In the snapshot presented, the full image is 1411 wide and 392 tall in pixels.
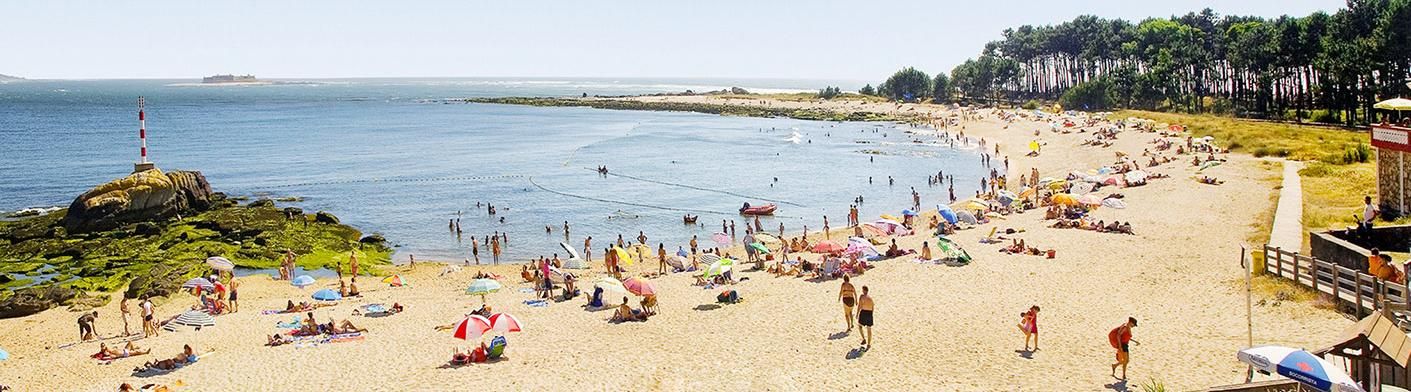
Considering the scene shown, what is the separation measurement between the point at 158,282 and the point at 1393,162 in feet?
114

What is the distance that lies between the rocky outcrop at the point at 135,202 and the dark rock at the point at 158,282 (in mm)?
10727

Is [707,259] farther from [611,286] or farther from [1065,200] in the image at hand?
[1065,200]

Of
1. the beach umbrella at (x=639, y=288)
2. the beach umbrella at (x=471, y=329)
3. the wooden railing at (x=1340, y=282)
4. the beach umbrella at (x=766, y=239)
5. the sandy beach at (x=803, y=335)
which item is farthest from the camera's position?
the beach umbrella at (x=766, y=239)

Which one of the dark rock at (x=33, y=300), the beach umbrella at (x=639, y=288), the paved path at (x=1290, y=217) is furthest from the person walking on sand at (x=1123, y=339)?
the dark rock at (x=33, y=300)

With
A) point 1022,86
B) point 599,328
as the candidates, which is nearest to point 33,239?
point 599,328

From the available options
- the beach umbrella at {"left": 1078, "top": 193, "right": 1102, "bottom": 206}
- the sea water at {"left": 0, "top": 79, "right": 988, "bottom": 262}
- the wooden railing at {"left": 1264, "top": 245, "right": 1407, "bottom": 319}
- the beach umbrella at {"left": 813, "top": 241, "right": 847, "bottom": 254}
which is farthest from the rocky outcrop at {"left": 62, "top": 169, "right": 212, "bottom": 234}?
the wooden railing at {"left": 1264, "top": 245, "right": 1407, "bottom": 319}

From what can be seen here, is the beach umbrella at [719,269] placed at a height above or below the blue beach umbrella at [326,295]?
above

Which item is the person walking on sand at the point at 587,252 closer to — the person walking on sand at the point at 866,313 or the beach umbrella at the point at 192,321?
the beach umbrella at the point at 192,321

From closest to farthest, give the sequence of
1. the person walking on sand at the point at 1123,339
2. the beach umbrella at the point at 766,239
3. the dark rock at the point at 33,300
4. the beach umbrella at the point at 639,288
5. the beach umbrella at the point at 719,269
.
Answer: the person walking on sand at the point at 1123,339
the beach umbrella at the point at 639,288
the beach umbrella at the point at 719,269
the dark rock at the point at 33,300
the beach umbrella at the point at 766,239

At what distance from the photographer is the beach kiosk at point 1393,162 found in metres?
24.0

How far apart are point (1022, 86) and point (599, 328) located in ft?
445

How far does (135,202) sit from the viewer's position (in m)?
40.9

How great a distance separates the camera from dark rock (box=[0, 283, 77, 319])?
26203 mm

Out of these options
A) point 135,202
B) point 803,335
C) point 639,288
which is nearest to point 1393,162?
point 803,335
